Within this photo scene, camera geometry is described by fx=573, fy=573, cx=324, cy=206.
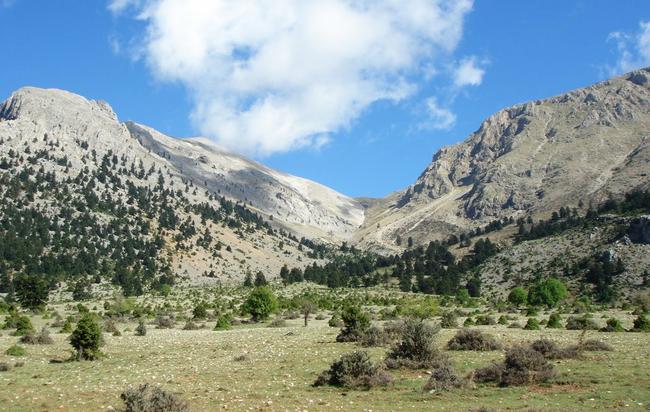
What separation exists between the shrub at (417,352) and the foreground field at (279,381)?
32.0 inches

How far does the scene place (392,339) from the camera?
3544cm

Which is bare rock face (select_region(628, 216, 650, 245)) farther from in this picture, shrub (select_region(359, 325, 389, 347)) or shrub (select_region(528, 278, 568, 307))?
shrub (select_region(359, 325, 389, 347))

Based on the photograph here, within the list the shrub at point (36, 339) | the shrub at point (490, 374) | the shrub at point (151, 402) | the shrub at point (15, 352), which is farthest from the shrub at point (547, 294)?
the shrub at point (151, 402)

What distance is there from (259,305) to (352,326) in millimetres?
30421

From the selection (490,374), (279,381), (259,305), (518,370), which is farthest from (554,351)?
(259,305)

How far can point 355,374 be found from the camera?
75.5 ft

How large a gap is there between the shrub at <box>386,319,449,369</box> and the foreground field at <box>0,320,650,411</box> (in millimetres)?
813

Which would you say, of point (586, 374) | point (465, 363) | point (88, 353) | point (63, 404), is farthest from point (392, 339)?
point (63, 404)

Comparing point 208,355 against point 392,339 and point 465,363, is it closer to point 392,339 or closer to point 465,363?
point 392,339

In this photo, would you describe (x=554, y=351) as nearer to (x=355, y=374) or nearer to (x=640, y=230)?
(x=355, y=374)

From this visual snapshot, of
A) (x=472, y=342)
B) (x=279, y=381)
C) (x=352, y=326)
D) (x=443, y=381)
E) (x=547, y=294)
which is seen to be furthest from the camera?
(x=547, y=294)

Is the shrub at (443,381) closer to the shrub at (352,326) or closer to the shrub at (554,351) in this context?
the shrub at (554,351)

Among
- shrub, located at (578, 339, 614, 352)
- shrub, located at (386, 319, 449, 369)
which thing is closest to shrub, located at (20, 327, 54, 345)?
shrub, located at (386, 319, 449, 369)

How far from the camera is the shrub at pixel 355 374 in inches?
881
